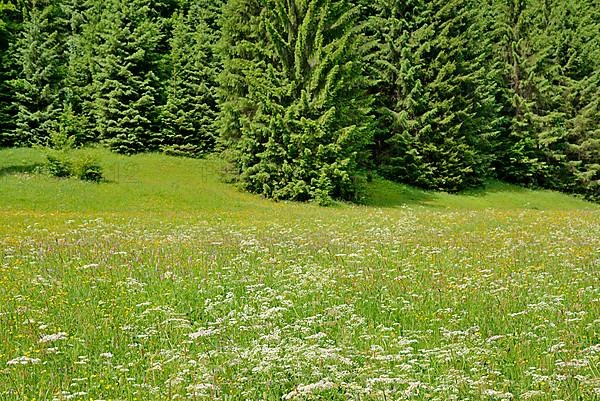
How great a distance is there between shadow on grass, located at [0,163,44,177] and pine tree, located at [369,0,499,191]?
28.0m

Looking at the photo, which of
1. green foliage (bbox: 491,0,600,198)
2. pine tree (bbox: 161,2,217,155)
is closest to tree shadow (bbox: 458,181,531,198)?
green foliage (bbox: 491,0,600,198)

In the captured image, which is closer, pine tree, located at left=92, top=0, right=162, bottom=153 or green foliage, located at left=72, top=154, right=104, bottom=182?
A: green foliage, located at left=72, top=154, right=104, bottom=182

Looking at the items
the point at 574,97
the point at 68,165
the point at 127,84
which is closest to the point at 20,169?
the point at 68,165

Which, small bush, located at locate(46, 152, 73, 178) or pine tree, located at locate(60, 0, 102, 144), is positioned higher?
pine tree, located at locate(60, 0, 102, 144)

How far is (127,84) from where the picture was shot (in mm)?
46906

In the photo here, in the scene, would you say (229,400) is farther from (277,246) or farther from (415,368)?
(277,246)

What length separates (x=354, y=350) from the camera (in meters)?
5.21

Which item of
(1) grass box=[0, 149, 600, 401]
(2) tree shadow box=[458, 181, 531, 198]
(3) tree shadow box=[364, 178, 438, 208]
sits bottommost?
(3) tree shadow box=[364, 178, 438, 208]

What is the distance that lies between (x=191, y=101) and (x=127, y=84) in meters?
5.81

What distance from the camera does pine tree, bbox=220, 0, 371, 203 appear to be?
→ 35.7 meters

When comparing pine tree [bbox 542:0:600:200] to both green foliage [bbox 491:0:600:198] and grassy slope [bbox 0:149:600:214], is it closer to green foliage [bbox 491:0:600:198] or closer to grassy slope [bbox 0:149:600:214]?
green foliage [bbox 491:0:600:198]

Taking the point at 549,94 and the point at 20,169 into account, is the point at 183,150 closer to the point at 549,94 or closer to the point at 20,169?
the point at 20,169

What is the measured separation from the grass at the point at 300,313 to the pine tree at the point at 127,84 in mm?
30046

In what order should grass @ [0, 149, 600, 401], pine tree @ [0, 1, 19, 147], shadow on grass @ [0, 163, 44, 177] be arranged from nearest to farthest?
grass @ [0, 149, 600, 401]
shadow on grass @ [0, 163, 44, 177]
pine tree @ [0, 1, 19, 147]
